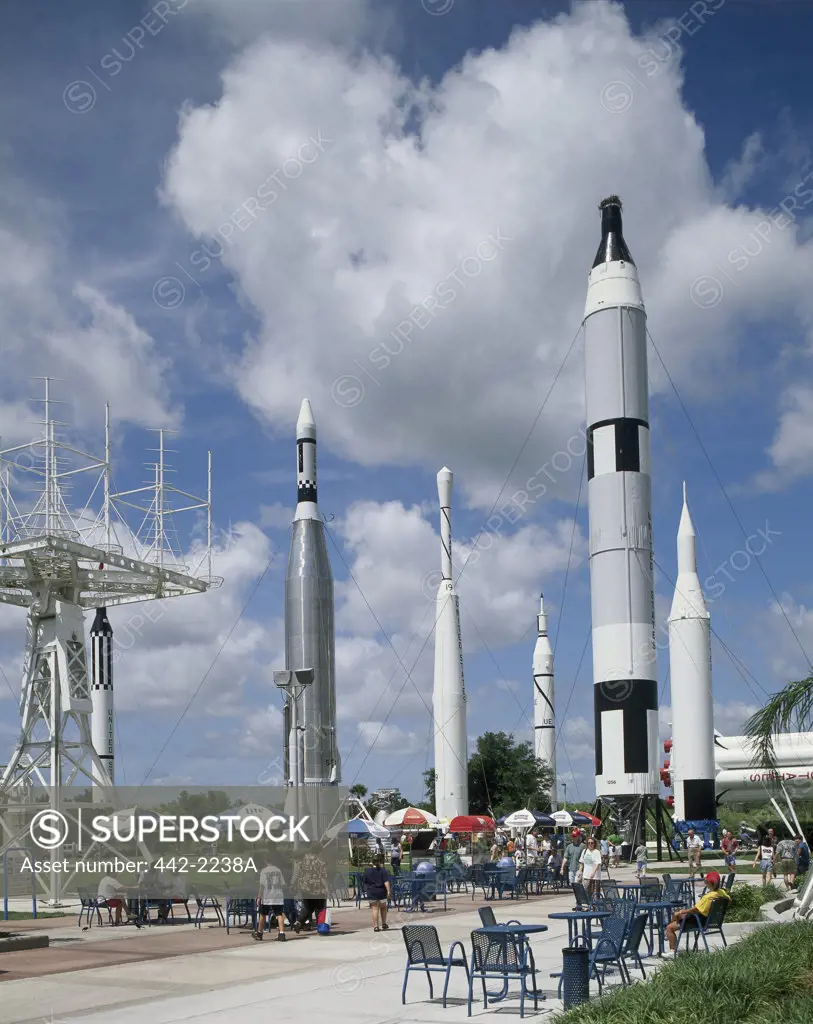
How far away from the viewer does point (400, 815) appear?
39.2 metres

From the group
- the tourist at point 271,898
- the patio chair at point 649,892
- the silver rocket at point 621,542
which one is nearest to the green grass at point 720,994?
the patio chair at point 649,892

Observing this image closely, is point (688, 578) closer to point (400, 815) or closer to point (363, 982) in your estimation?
point (400, 815)

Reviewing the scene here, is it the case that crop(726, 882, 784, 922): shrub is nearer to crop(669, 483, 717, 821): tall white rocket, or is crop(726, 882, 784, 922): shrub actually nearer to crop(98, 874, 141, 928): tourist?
crop(98, 874, 141, 928): tourist

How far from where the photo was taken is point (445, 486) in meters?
53.8

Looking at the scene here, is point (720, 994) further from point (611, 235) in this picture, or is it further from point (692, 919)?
point (611, 235)

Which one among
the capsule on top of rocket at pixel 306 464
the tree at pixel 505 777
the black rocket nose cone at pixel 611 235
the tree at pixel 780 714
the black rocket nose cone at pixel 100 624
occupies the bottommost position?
the tree at pixel 505 777

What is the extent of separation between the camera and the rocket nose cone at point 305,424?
42125mm

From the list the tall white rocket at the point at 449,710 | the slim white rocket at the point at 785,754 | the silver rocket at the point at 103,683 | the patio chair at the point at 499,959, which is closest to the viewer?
the patio chair at the point at 499,959

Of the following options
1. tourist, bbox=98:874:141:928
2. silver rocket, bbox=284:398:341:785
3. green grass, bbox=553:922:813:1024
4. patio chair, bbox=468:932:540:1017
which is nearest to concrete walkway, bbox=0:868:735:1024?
patio chair, bbox=468:932:540:1017

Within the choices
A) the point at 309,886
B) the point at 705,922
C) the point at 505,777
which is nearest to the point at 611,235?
the point at 309,886

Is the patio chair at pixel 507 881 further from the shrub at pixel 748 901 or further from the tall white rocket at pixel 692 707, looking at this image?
the tall white rocket at pixel 692 707

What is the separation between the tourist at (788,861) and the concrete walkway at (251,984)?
7.80 metres

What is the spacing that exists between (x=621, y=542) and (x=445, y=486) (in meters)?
→ 14.1

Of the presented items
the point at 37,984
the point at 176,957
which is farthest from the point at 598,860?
the point at 37,984
